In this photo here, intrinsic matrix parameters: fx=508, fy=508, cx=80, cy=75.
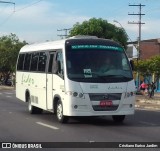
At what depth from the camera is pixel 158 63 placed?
42250 mm

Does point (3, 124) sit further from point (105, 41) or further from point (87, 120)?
point (105, 41)

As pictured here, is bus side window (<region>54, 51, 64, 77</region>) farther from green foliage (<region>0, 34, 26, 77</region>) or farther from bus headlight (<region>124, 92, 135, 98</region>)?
green foliage (<region>0, 34, 26, 77</region>)

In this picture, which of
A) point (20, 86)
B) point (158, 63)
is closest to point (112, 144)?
point (20, 86)

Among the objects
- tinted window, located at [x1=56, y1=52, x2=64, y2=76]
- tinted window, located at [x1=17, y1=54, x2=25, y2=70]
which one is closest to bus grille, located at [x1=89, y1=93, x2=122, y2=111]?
tinted window, located at [x1=56, y1=52, x2=64, y2=76]

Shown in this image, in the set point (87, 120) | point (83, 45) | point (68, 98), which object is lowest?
point (87, 120)

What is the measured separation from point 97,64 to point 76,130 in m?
2.78

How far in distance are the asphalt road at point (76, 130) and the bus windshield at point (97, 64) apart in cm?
159

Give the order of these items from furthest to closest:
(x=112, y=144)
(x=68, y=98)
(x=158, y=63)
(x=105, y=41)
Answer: (x=158, y=63)
(x=105, y=41)
(x=68, y=98)
(x=112, y=144)

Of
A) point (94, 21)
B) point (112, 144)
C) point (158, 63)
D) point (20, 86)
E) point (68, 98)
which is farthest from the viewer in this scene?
point (94, 21)

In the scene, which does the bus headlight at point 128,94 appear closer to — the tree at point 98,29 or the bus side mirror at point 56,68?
the bus side mirror at point 56,68

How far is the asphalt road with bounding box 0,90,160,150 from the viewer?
13.2 m

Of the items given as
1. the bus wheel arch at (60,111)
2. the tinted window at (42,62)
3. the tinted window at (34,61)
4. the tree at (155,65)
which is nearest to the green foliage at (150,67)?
the tree at (155,65)

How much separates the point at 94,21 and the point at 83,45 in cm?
4137

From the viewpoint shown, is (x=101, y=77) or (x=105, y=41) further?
(x=105, y=41)
